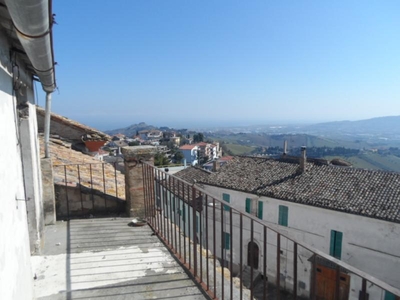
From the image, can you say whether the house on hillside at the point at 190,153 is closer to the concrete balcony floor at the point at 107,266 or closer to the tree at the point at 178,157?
the tree at the point at 178,157

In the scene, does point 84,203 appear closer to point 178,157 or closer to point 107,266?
point 107,266

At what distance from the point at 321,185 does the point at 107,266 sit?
1458cm

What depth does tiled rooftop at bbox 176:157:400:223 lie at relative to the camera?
13.3m

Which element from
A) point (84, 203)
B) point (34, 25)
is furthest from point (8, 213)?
point (84, 203)

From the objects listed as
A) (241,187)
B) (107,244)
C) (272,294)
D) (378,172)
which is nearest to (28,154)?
(107,244)

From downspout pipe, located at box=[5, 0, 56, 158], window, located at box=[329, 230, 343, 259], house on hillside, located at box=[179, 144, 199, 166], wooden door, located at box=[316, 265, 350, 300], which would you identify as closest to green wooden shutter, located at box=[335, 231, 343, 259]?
window, located at box=[329, 230, 343, 259]

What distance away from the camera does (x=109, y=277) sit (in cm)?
345

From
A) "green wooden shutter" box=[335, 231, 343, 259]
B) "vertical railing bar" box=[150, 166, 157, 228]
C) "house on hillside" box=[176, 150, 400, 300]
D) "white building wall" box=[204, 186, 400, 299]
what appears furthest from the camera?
"green wooden shutter" box=[335, 231, 343, 259]

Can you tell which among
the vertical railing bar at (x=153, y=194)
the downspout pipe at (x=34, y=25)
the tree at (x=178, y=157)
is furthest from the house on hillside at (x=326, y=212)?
the tree at (x=178, y=157)

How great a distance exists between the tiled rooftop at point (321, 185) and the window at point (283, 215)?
0.67 meters

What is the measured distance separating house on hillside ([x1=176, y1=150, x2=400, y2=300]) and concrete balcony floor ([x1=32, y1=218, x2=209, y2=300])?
709 centimetres

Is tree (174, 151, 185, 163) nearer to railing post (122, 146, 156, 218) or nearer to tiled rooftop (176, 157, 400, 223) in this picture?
tiled rooftop (176, 157, 400, 223)

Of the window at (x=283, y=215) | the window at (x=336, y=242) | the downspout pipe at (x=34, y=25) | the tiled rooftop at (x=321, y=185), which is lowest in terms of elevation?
the window at (x=336, y=242)

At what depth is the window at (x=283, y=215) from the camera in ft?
51.4
